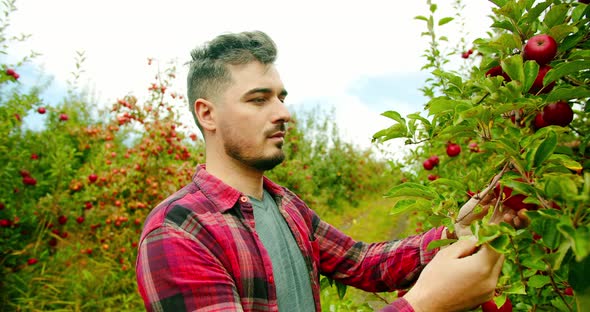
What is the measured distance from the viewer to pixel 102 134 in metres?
4.80

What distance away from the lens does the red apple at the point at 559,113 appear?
997 millimetres

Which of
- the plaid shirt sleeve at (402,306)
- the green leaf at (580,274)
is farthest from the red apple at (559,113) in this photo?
the plaid shirt sleeve at (402,306)

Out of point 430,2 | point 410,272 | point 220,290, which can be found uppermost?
point 430,2

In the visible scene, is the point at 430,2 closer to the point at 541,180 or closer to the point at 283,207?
the point at 283,207

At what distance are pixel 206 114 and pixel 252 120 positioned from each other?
22 centimetres

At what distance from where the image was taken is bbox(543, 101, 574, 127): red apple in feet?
3.27

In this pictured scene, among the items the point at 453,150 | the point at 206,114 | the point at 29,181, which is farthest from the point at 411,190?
the point at 29,181

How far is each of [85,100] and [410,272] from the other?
637 centimetres

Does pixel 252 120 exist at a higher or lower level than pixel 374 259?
higher

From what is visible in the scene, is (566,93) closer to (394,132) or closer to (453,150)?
(394,132)

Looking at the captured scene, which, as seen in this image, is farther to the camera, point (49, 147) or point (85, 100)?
point (85, 100)

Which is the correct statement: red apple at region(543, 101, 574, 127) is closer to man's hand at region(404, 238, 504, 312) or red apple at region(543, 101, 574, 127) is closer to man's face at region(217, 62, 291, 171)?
man's hand at region(404, 238, 504, 312)

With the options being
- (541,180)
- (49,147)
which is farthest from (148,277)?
(49,147)

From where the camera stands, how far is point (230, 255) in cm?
125
